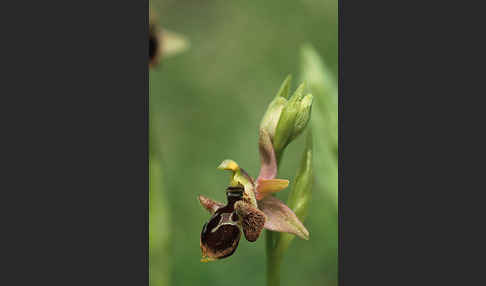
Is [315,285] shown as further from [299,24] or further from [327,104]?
[299,24]

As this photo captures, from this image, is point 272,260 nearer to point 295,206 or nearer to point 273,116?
point 295,206

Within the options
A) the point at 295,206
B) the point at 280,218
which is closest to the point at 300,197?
the point at 295,206

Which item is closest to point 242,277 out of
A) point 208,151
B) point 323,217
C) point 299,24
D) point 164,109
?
point 323,217

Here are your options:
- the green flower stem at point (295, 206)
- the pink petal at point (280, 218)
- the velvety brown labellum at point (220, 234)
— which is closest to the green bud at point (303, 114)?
the green flower stem at point (295, 206)

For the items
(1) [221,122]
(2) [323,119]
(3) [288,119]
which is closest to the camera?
(3) [288,119]

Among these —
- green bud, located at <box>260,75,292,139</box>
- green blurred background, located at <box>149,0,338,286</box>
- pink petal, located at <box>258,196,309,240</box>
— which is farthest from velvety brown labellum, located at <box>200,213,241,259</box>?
green blurred background, located at <box>149,0,338,286</box>
